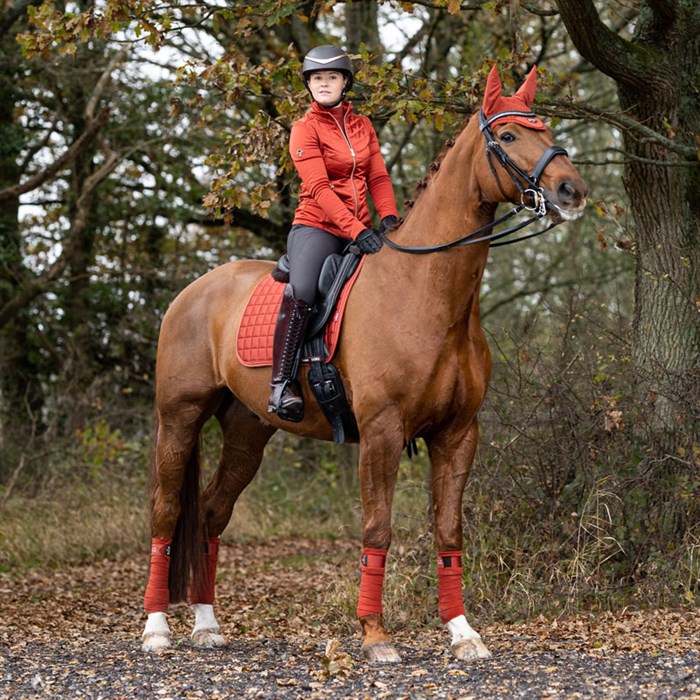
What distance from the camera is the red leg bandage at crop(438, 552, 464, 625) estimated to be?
5742mm

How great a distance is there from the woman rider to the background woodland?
1.94ft

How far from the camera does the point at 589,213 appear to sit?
15914mm

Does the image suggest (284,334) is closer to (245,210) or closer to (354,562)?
(354,562)

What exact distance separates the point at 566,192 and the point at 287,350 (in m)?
1.88

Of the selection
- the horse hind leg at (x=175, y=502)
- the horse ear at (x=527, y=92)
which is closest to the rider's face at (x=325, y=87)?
the horse ear at (x=527, y=92)

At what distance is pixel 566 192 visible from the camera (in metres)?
5.03

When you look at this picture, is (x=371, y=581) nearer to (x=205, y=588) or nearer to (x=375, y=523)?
(x=375, y=523)

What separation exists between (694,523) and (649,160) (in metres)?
2.57

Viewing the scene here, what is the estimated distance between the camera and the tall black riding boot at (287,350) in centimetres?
592

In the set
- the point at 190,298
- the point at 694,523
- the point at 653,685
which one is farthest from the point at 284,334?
the point at 694,523

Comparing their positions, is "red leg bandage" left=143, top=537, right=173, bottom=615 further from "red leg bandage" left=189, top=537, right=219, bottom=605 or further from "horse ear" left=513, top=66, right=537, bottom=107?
"horse ear" left=513, top=66, right=537, bottom=107

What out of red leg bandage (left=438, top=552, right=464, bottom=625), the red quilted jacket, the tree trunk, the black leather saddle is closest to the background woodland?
the tree trunk

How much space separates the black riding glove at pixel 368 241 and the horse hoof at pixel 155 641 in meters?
2.85

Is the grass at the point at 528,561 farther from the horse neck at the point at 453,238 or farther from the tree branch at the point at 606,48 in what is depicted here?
the tree branch at the point at 606,48
